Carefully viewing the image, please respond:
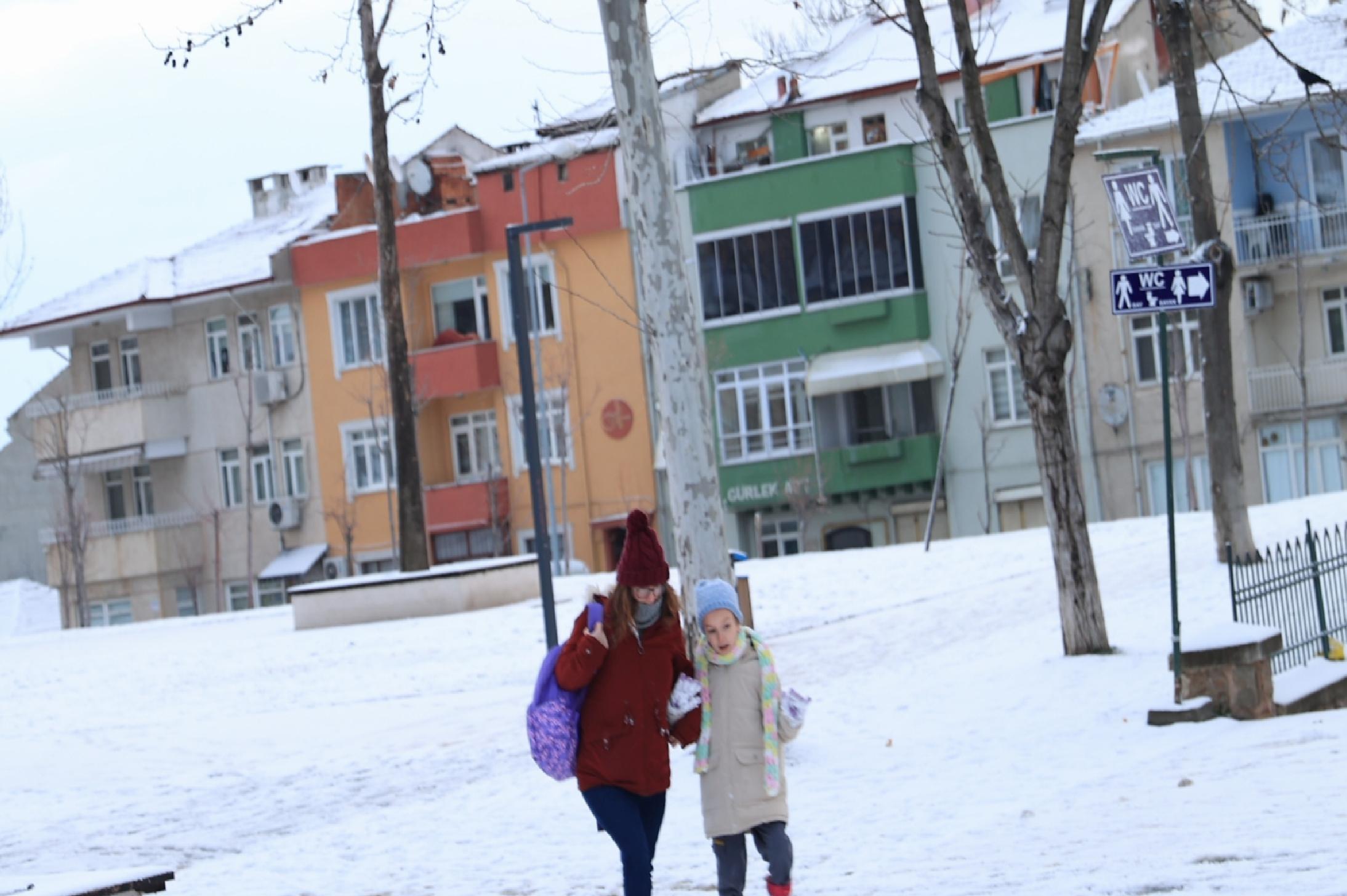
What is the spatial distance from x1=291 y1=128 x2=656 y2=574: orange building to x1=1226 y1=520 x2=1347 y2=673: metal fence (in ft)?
102

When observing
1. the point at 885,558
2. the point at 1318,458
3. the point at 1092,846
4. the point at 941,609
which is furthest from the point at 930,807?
the point at 1318,458

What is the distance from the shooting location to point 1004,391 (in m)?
44.1

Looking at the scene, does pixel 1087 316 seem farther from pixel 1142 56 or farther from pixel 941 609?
pixel 941 609

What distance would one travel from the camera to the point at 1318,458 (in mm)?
41344

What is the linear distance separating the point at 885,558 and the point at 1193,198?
10.6 meters

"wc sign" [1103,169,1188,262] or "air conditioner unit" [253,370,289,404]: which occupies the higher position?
"air conditioner unit" [253,370,289,404]

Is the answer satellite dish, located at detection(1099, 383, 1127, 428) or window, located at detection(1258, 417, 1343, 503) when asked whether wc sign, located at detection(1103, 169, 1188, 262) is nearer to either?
window, located at detection(1258, 417, 1343, 503)

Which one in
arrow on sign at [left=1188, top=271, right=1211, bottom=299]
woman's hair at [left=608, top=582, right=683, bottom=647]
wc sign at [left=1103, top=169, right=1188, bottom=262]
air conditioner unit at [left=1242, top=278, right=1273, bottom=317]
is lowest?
woman's hair at [left=608, top=582, right=683, bottom=647]

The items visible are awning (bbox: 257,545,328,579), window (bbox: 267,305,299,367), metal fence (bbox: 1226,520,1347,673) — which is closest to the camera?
metal fence (bbox: 1226,520,1347,673)

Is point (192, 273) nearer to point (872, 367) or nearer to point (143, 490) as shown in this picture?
point (143, 490)

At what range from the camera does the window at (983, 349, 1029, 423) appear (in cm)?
4384

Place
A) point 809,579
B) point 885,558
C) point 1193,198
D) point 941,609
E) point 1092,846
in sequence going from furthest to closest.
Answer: point 885,558, point 809,579, point 941,609, point 1193,198, point 1092,846

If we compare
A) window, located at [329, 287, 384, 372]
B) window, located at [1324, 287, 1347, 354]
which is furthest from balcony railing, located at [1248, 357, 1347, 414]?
window, located at [329, 287, 384, 372]

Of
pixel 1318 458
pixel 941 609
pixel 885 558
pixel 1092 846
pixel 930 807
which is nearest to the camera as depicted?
pixel 1092 846
